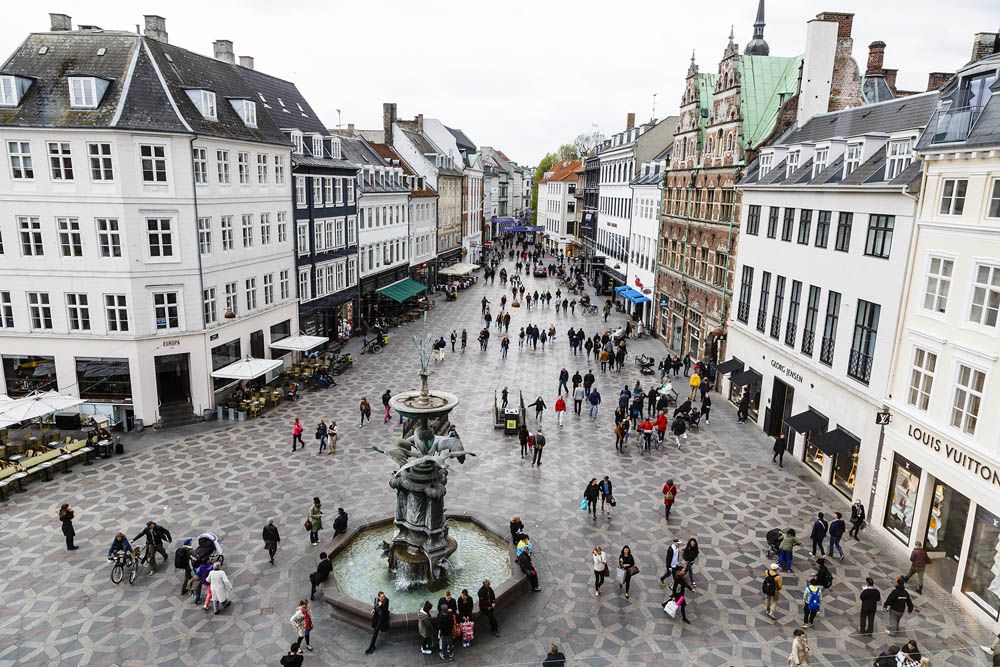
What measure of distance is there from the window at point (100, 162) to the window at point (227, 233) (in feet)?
16.2

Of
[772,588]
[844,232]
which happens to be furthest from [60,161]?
[844,232]

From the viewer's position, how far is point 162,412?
26422 millimetres

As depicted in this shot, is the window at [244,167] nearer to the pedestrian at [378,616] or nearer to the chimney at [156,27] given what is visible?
the chimney at [156,27]

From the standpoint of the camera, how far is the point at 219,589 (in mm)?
14328

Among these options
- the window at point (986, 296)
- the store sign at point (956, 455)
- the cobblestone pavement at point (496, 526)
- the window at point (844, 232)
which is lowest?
the cobblestone pavement at point (496, 526)

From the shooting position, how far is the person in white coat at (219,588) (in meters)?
14.3

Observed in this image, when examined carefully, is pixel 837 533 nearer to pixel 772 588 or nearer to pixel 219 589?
pixel 772 588

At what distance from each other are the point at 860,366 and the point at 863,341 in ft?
2.71

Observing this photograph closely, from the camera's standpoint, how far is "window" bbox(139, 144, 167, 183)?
2434 centimetres

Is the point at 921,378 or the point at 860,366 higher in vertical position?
the point at 921,378

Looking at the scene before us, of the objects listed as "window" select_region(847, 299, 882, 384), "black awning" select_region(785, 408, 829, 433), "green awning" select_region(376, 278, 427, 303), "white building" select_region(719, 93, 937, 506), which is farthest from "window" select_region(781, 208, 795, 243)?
"green awning" select_region(376, 278, 427, 303)

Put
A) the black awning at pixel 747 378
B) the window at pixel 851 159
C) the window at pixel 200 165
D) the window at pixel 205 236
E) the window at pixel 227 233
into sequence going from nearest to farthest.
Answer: the window at pixel 851 159
the window at pixel 200 165
the window at pixel 205 236
the black awning at pixel 747 378
the window at pixel 227 233

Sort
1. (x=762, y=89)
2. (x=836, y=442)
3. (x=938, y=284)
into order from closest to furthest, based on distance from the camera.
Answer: (x=938, y=284)
(x=836, y=442)
(x=762, y=89)

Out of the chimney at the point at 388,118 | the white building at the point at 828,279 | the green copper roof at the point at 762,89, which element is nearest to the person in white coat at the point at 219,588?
the white building at the point at 828,279
